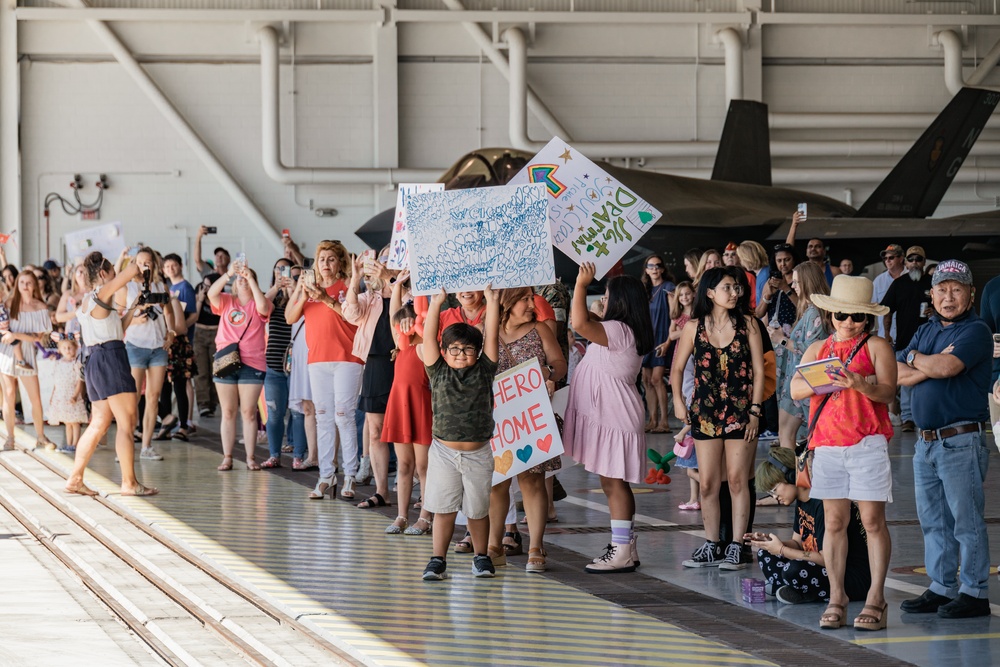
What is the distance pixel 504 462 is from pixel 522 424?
221 millimetres

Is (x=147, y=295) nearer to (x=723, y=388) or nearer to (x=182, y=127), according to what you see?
(x=723, y=388)

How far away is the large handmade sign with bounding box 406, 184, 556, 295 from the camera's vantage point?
6.29 m

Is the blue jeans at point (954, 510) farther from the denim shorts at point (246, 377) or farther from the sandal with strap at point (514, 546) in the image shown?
the denim shorts at point (246, 377)

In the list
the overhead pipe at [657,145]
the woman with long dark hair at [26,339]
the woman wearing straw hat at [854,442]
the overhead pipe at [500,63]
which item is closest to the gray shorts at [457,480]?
the woman wearing straw hat at [854,442]

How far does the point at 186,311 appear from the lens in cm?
1312

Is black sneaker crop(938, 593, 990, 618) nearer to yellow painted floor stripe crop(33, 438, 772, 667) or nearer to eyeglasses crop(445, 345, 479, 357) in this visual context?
yellow painted floor stripe crop(33, 438, 772, 667)

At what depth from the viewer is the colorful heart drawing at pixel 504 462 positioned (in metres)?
6.44

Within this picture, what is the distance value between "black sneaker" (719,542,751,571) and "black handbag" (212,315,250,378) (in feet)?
17.3

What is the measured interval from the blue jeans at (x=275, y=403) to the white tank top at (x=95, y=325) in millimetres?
1834

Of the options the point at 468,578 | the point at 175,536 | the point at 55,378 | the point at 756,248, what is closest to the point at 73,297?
the point at 55,378

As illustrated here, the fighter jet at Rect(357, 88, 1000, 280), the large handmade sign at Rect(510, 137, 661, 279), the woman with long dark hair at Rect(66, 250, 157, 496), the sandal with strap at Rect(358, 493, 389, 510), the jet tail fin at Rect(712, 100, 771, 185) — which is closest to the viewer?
the large handmade sign at Rect(510, 137, 661, 279)

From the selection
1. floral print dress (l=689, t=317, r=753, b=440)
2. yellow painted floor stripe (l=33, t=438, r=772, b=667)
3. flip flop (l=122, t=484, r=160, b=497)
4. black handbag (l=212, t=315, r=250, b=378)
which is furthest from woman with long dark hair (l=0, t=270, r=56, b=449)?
floral print dress (l=689, t=317, r=753, b=440)

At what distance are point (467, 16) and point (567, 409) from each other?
16713 mm

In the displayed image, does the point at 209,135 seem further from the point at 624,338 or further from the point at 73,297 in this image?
the point at 624,338
